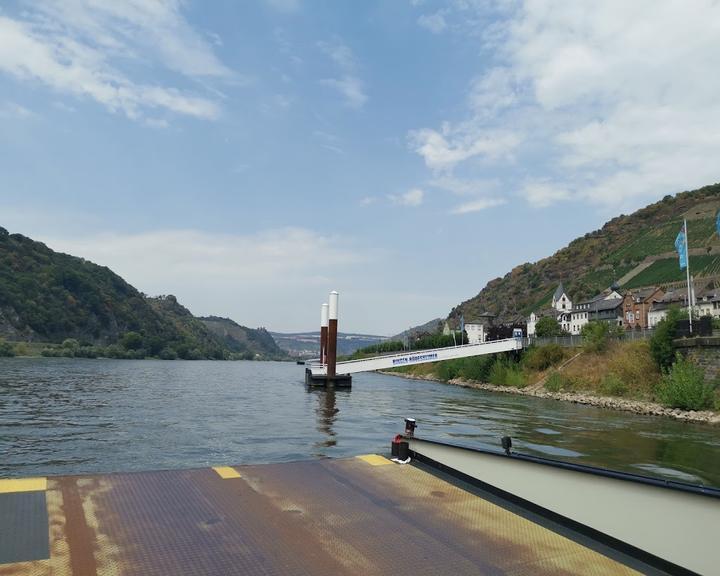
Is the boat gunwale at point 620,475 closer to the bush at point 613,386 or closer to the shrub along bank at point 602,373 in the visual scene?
Result: the shrub along bank at point 602,373

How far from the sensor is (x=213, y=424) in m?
22.7

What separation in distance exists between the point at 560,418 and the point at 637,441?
828cm

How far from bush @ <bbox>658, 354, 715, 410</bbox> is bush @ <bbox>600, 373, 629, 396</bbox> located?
4981 mm

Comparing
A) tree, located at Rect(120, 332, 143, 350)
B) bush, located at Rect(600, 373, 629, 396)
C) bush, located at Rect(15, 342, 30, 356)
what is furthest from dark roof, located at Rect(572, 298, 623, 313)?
bush, located at Rect(15, 342, 30, 356)

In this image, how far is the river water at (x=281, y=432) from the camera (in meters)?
15.4

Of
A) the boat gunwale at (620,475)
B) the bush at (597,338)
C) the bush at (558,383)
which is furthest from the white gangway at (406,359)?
the boat gunwale at (620,475)

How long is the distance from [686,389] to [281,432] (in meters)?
24.3

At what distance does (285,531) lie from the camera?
20.4 ft

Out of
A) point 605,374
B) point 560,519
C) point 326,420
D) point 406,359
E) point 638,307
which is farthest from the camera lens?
point 638,307

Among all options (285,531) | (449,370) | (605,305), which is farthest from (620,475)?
(605,305)

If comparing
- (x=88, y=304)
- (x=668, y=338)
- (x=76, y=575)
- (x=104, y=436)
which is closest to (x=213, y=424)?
(x=104, y=436)

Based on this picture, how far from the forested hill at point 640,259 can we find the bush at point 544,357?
60.7 m

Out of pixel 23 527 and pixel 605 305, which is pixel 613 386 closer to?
pixel 23 527

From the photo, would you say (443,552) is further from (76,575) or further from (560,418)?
(560,418)
